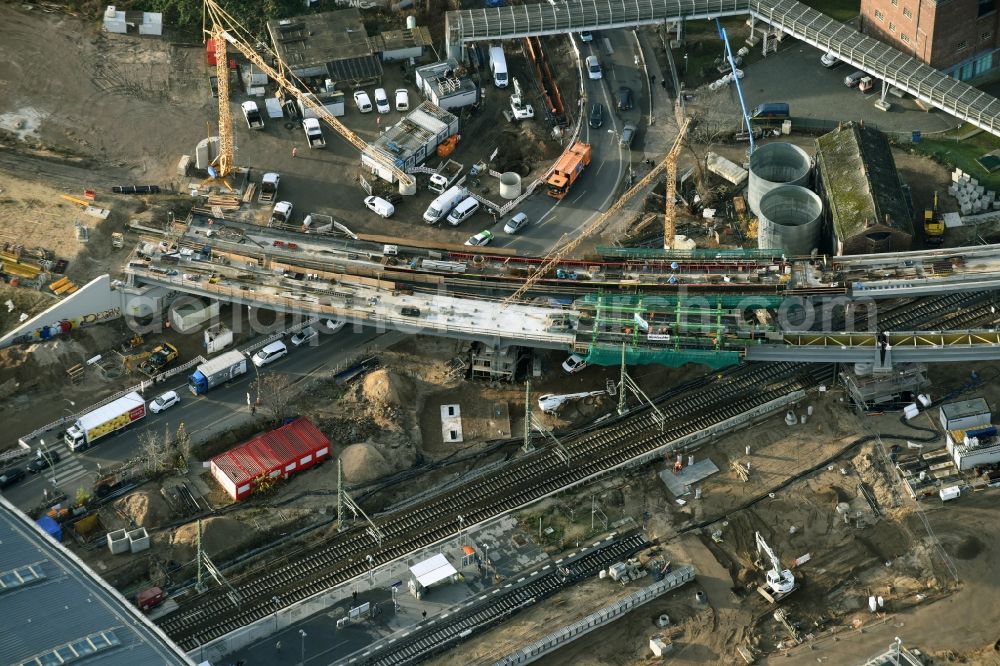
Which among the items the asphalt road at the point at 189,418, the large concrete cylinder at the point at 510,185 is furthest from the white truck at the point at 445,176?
the asphalt road at the point at 189,418

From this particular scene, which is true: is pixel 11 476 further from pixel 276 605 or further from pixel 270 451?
pixel 276 605

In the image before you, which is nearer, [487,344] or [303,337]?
[487,344]

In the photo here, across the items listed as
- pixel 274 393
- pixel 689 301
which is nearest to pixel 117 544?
pixel 274 393

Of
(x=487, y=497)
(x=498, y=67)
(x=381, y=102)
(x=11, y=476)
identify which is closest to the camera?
(x=11, y=476)

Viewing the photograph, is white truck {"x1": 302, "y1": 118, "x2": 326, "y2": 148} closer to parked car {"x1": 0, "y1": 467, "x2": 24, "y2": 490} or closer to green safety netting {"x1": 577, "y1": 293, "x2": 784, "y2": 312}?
green safety netting {"x1": 577, "y1": 293, "x2": 784, "y2": 312}

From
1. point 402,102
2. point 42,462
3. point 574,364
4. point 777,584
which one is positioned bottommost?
→ point 777,584

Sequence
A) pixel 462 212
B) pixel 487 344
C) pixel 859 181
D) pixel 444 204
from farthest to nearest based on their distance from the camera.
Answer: pixel 444 204 → pixel 462 212 → pixel 859 181 → pixel 487 344

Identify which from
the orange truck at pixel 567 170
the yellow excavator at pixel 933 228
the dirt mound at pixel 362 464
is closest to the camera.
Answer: the dirt mound at pixel 362 464

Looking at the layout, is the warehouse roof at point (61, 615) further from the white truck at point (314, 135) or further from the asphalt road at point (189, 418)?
the white truck at point (314, 135)
